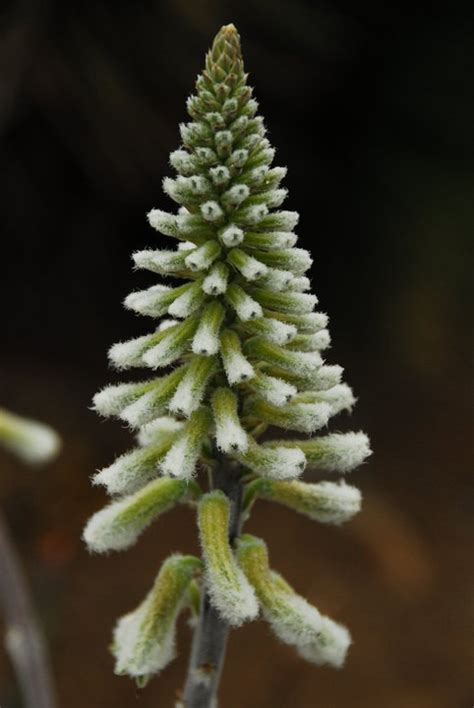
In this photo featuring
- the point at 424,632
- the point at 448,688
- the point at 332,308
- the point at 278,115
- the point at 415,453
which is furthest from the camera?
the point at 332,308

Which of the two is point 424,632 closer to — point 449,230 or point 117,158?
point 449,230

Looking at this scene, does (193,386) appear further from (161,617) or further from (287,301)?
(161,617)

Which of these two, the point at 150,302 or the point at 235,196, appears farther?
the point at 150,302

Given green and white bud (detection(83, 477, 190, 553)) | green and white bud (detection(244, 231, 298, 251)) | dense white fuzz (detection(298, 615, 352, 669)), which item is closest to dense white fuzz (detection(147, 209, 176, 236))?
green and white bud (detection(244, 231, 298, 251))

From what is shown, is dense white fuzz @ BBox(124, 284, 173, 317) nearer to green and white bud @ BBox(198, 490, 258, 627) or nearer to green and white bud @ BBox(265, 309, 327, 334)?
green and white bud @ BBox(265, 309, 327, 334)

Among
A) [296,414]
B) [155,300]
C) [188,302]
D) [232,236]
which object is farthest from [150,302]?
[296,414]

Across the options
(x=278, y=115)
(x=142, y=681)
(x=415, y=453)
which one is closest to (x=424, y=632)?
(x=415, y=453)
